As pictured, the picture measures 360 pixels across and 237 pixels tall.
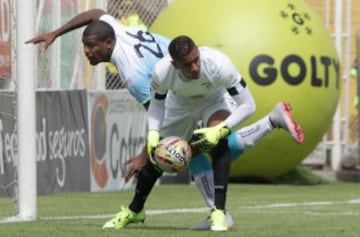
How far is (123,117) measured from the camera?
18.0 meters

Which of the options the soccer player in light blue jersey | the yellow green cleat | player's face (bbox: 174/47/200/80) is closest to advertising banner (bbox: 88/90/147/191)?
the soccer player in light blue jersey

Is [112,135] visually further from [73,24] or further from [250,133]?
[250,133]

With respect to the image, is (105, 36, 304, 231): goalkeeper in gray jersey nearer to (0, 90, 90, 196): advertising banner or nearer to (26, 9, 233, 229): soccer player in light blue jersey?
(26, 9, 233, 229): soccer player in light blue jersey

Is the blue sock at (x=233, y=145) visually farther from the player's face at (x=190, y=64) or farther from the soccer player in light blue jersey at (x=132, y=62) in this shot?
the player's face at (x=190, y=64)

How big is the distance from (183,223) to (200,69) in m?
1.75

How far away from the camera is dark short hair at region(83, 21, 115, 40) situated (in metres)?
10.7

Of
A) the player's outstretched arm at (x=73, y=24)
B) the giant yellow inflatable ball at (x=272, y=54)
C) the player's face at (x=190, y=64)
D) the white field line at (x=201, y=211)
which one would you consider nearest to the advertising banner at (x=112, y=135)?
the giant yellow inflatable ball at (x=272, y=54)

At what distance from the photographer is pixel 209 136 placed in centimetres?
1009

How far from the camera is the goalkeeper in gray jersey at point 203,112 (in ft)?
33.1

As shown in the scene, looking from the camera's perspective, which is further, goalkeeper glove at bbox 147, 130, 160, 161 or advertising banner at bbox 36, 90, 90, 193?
advertising banner at bbox 36, 90, 90, 193

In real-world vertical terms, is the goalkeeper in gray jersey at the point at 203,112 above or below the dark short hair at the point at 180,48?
below

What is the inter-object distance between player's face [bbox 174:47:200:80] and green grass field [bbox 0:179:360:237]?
3.85 feet

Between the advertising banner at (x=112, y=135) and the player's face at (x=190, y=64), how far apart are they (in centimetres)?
711

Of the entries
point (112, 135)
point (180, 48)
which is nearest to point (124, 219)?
point (180, 48)
